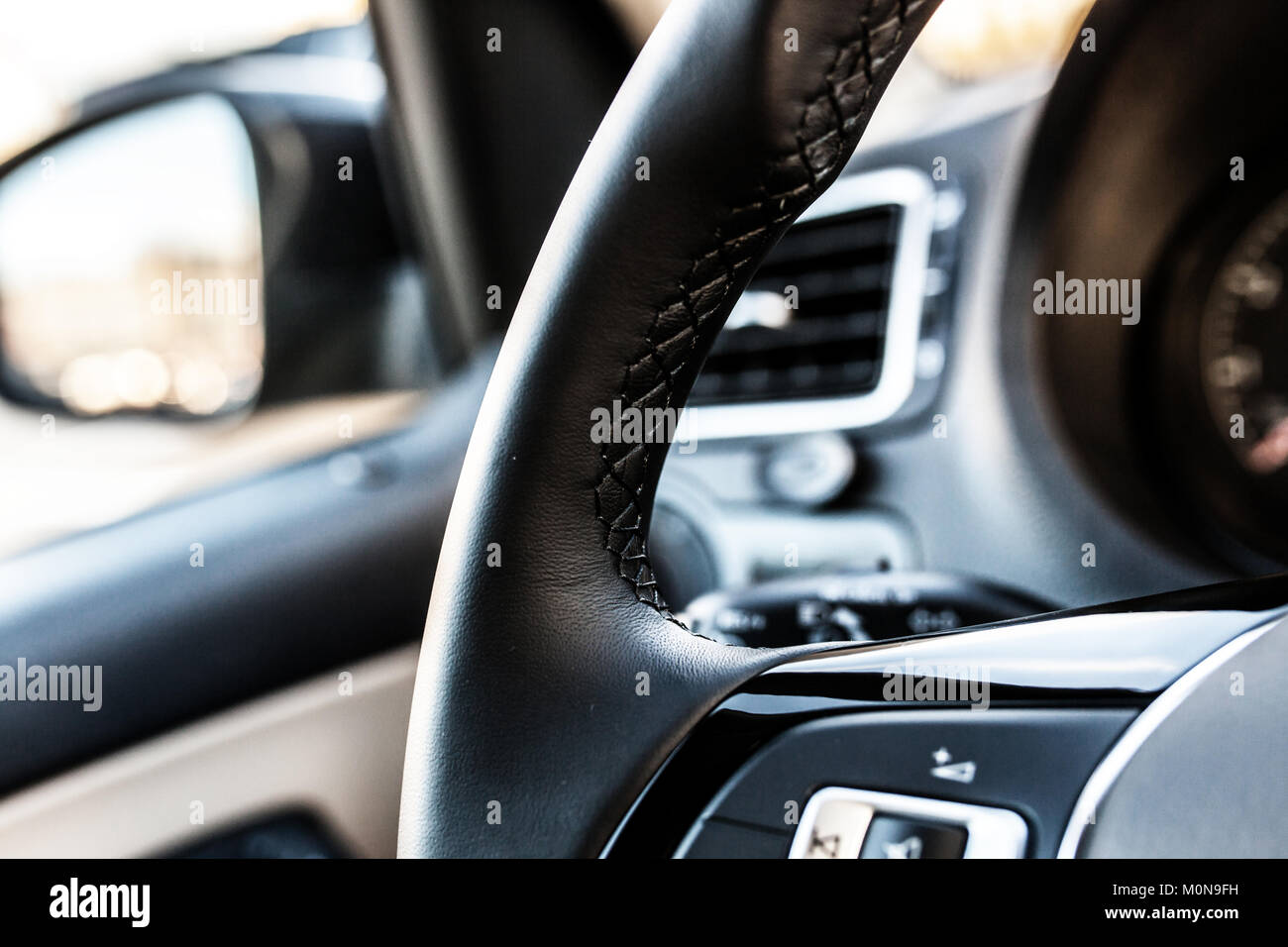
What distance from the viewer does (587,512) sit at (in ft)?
1.92

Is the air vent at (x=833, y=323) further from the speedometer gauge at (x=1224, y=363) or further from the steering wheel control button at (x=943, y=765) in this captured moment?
the steering wheel control button at (x=943, y=765)

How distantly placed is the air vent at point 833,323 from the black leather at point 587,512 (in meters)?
0.77

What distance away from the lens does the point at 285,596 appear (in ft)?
4.94

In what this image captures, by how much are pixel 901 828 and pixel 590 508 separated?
0.69 feet

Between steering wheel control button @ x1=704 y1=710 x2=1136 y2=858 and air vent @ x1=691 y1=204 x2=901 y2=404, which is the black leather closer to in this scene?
steering wheel control button @ x1=704 y1=710 x2=1136 y2=858

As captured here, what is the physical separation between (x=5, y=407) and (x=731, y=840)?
2.11 meters

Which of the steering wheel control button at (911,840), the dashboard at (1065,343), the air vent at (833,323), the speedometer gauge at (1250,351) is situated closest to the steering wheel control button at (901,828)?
the steering wheel control button at (911,840)

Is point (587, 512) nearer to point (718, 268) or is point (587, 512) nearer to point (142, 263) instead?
point (718, 268)

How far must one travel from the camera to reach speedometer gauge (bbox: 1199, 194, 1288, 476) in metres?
1.31

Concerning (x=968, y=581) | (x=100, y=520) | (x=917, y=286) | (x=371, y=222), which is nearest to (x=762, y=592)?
(x=968, y=581)

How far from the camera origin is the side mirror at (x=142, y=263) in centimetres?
196

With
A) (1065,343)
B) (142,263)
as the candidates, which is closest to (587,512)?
(1065,343)

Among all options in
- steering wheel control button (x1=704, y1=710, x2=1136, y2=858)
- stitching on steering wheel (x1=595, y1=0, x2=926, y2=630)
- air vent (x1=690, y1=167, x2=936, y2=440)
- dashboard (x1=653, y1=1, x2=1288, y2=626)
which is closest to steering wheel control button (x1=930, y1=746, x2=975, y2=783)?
steering wheel control button (x1=704, y1=710, x2=1136, y2=858)
